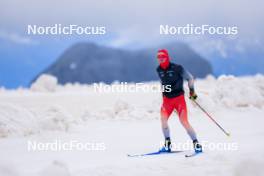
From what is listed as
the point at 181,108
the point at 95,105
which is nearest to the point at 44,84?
the point at 95,105

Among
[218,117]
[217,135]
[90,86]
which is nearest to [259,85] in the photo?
[218,117]

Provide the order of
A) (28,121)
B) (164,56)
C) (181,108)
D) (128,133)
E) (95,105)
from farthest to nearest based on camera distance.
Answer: (95,105) < (128,133) < (28,121) < (181,108) < (164,56)

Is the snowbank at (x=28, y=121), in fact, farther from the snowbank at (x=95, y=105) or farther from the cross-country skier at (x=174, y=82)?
the cross-country skier at (x=174, y=82)

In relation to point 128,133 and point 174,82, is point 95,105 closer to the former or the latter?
point 128,133

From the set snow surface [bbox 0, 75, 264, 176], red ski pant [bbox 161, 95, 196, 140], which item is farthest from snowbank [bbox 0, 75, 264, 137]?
red ski pant [bbox 161, 95, 196, 140]

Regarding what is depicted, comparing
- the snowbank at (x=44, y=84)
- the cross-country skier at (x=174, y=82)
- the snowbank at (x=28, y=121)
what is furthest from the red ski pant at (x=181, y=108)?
the snowbank at (x=44, y=84)

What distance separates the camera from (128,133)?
358 inches

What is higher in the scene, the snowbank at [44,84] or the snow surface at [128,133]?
the snowbank at [44,84]

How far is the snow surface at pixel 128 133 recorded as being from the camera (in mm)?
4689

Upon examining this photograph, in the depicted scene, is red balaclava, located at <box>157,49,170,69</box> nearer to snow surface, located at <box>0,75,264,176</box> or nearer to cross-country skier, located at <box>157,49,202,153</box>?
cross-country skier, located at <box>157,49,202,153</box>

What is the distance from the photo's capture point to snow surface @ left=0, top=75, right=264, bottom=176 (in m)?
4.69

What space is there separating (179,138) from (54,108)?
9.05 feet

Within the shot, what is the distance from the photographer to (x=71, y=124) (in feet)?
31.7

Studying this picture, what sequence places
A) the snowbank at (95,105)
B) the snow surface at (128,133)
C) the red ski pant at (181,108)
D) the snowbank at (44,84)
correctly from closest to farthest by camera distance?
the snow surface at (128,133) < the red ski pant at (181,108) < the snowbank at (95,105) < the snowbank at (44,84)
